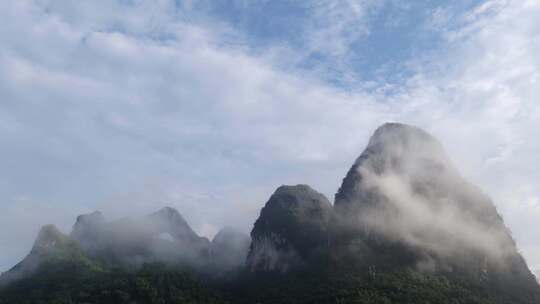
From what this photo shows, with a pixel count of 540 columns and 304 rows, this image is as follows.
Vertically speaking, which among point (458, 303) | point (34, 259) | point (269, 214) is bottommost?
point (458, 303)

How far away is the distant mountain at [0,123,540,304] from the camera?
111500 millimetres

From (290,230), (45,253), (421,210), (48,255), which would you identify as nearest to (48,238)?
(45,253)

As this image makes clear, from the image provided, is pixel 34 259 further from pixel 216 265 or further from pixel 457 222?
pixel 457 222

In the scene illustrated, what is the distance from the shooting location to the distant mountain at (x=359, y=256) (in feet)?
366

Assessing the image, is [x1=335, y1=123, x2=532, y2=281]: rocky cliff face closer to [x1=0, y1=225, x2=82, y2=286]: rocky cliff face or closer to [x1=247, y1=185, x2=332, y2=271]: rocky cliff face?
[x1=247, y1=185, x2=332, y2=271]: rocky cliff face

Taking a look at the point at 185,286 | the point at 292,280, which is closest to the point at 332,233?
the point at 292,280

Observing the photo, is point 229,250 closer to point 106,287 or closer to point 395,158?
point 395,158

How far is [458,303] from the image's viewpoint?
328ft

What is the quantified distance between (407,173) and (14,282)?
10416 cm

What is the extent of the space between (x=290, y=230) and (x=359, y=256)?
83.0ft

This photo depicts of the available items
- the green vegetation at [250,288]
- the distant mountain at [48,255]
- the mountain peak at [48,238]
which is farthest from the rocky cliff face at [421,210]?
the mountain peak at [48,238]

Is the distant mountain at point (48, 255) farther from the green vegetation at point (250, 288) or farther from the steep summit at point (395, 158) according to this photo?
the steep summit at point (395, 158)

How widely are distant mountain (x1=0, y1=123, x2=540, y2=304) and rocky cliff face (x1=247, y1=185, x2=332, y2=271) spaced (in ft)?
1.03

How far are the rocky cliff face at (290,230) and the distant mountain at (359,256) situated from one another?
0.31 meters
